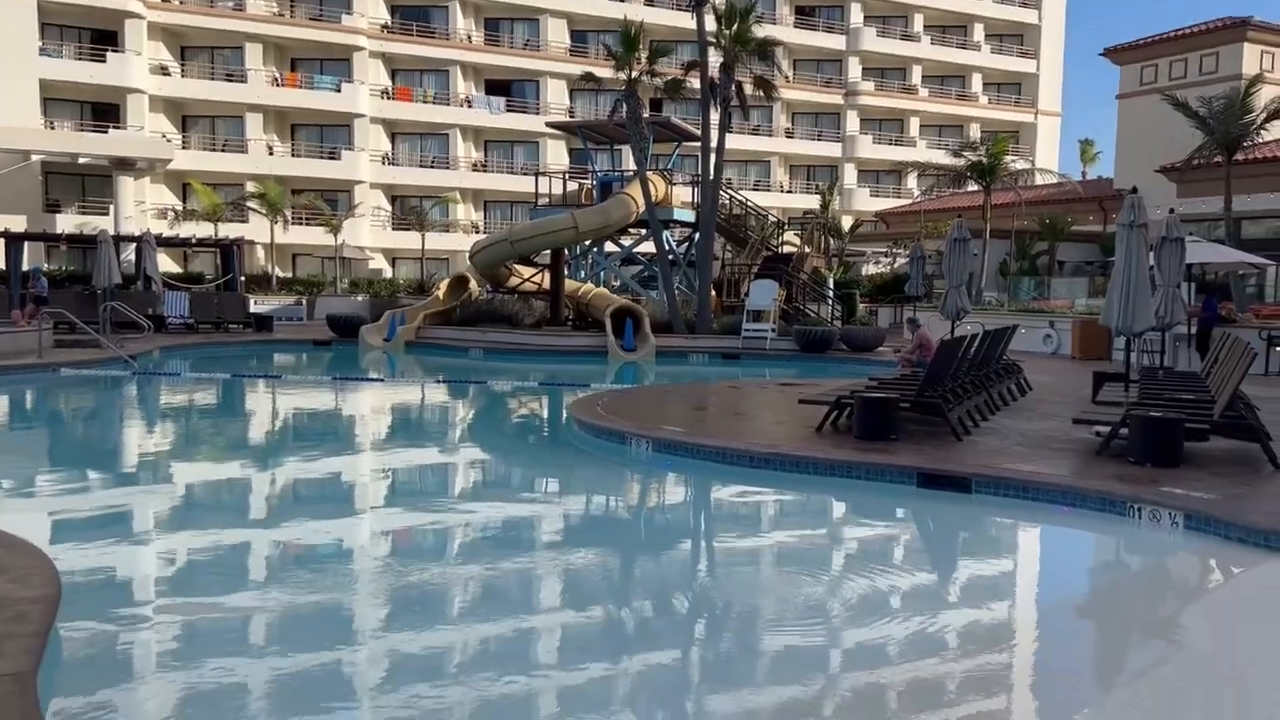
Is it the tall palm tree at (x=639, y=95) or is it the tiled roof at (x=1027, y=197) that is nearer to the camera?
the tall palm tree at (x=639, y=95)

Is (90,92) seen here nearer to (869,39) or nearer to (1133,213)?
(869,39)

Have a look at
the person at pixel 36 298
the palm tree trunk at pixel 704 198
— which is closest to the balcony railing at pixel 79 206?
the person at pixel 36 298

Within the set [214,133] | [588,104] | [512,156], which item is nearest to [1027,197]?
[588,104]

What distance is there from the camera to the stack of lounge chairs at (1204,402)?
26.6 feet

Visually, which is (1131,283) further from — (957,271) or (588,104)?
(588,104)

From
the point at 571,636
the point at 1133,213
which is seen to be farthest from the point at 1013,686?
the point at 1133,213

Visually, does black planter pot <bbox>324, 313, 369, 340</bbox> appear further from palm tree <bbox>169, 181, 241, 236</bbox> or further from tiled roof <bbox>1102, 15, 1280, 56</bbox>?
tiled roof <bbox>1102, 15, 1280, 56</bbox>

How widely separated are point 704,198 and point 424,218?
20.9 metres

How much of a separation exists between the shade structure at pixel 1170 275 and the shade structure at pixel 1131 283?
38.6 inches

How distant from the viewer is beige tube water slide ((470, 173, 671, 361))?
21.2 meters

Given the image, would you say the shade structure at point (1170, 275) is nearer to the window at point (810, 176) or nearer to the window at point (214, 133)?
the window at point (214, 133)

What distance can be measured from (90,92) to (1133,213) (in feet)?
118

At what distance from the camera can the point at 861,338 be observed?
21.4 meters

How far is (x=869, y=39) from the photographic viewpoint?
153ft
